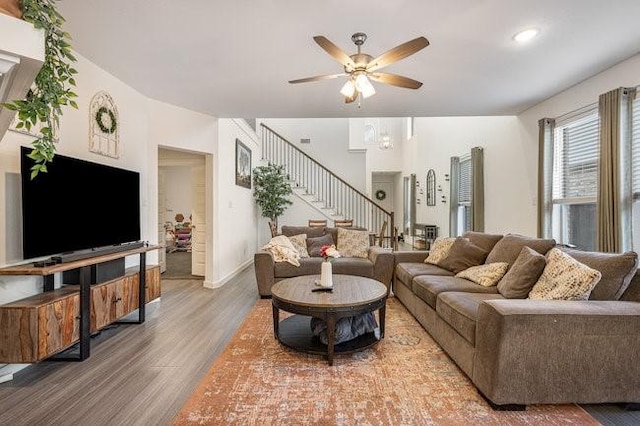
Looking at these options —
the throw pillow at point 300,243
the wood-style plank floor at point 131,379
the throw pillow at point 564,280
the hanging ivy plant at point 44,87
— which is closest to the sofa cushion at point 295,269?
the throw pillow at point 300,243

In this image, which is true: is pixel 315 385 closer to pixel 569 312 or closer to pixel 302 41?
pixel 569 312

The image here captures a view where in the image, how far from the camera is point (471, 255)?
3.75m

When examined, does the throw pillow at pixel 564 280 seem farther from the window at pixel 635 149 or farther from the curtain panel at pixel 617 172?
the window at pixel 635 149

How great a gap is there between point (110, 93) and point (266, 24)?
6.95 feet

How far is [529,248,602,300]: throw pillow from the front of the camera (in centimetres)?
222

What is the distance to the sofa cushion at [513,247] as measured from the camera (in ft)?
9.91

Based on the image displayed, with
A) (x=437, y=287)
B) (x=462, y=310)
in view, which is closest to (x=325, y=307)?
(x=462, y=310)

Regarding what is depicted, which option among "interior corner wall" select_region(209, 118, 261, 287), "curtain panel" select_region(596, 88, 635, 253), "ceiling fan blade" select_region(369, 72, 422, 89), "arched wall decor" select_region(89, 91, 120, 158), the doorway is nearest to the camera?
"ceiling fan blade" select_region(369, 72, 422, 89)

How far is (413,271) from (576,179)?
2.28 meters

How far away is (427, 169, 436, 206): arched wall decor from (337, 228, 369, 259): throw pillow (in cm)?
404

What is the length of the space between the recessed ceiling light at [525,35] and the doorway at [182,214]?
14.6ft

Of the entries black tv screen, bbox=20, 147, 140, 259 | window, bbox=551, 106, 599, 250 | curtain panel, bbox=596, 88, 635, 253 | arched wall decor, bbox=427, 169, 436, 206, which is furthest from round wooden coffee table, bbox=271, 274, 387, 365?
arched wall decor, bbox=427, 169, 436, 206

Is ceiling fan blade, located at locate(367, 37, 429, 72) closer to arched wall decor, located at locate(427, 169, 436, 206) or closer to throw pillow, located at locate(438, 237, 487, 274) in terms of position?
throw pillow, located at locate(438, 237, 487, 274)

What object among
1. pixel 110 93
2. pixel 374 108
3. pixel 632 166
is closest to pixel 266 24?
pixel 110 93
